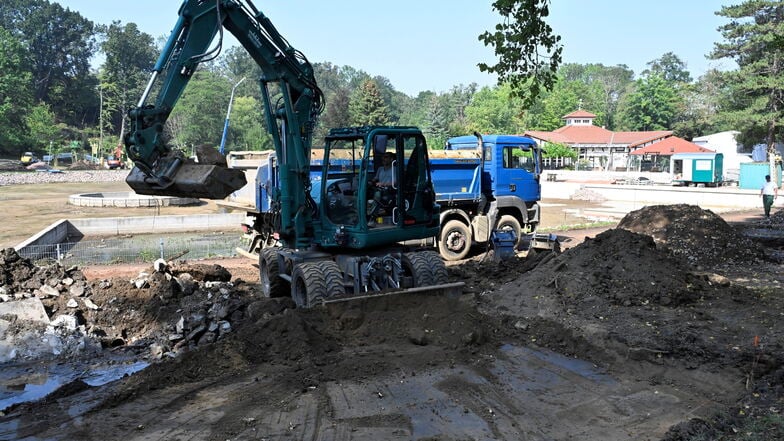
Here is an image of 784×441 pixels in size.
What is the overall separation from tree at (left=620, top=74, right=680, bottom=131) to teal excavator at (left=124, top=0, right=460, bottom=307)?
266 feet

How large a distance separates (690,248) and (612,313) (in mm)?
5607

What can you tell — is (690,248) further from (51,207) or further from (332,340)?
(51,207)

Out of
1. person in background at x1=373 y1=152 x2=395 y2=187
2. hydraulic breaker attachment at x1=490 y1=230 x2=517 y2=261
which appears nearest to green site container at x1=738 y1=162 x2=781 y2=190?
hydraulic breaker attachment at x1=490 y1=230 x2=517 y2=261

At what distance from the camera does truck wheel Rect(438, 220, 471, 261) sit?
52.8 feet

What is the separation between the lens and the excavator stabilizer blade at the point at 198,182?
8141mm

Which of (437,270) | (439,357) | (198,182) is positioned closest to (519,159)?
(437,270)

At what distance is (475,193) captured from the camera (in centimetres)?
1639

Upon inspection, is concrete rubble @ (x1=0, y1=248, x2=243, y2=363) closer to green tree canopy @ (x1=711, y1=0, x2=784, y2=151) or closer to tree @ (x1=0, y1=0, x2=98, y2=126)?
green tree canopy @ (x1=711, y1=0, x2=784, y2=151)

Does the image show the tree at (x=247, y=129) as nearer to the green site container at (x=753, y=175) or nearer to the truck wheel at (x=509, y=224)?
the green site container at (x=753, y=175)

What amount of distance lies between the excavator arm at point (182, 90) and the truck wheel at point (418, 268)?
6.90ft

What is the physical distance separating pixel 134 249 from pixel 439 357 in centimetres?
1381

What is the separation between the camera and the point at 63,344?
9.23 meters

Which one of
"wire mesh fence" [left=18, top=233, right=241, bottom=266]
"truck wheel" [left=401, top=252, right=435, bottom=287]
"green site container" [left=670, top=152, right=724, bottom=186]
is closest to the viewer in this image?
"truck wheel" [left=401, top=252, right=435, bottom=287]

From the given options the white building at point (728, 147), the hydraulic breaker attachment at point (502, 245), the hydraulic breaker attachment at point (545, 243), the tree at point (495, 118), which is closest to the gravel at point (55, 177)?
the tree at point (495, 118)
